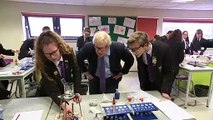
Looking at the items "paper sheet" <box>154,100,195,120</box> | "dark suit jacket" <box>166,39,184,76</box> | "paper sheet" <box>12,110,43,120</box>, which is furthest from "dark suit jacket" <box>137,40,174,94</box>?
"dark suit jacket" <box>166,39,184,76</box>

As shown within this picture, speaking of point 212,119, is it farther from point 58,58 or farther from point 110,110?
point 58,58

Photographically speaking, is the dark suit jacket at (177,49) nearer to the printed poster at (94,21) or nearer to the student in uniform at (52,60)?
the student in uniform at (52,60)

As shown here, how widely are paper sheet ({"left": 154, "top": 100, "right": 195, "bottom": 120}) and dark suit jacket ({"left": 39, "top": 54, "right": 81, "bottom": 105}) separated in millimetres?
746

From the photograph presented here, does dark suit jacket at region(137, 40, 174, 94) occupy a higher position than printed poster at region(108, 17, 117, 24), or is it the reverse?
printed poster at region(108, 17, 117, 24)

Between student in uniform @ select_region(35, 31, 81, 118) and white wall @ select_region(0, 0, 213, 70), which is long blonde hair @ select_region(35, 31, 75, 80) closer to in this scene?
student in uniform @ select_region(35, 31, 81, 118)

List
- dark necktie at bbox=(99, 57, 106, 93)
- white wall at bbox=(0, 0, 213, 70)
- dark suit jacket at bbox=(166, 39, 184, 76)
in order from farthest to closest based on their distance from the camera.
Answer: white wall at bbox=(0, 0, 213, 70) → dark suit jacket at bbox=(166, 39, 184, 76) → dark necktie at bbox=(99, 57, 106, 93)

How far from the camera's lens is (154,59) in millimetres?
1641

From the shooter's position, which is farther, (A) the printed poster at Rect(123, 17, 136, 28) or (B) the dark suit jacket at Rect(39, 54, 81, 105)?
(A) the printed poster at Rect(123, 17, 136, 28)

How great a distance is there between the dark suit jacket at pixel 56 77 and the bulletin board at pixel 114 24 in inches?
160

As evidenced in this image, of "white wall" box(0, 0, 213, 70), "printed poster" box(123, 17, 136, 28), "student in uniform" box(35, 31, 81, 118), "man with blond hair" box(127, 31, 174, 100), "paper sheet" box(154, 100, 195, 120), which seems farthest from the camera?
"printed poster" box(123, 17, 136, 28)

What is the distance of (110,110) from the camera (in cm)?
113

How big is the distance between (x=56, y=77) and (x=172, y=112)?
97 centimetres

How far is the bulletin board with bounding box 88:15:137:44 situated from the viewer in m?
5.41

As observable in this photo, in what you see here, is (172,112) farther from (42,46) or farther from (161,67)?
(42,46)
